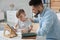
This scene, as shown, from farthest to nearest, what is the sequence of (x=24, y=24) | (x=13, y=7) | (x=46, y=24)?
(x=13, y=7) < (x=24, y=24) < (x=46, y=24)

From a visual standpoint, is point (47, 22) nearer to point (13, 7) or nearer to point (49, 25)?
point (49, 25)

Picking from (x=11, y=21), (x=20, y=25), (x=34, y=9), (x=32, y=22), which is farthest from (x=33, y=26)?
(x=34, y=9)

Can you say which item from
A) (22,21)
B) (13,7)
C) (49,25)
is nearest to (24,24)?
(22,21)

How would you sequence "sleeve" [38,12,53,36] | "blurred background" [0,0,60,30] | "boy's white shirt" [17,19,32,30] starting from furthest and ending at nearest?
"blurred background" [0,0,60,30] < "boy's white shirt" [17,19,32,30] < "sleeve" [38,12,53,36]

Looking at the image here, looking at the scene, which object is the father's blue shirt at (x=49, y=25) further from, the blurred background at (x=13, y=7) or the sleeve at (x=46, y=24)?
the blurred background at (x=13, y=7)

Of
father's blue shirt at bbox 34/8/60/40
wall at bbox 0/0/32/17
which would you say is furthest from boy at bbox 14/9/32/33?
father's blue shirt at bbox 34/8/60/40

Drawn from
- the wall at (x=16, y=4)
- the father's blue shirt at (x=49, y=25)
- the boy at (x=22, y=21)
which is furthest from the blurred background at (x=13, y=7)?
the father's blue shirt at (x=49, y=25)

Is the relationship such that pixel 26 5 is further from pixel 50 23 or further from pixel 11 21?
pixel 50 23

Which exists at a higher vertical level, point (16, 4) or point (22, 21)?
point (16, 4)

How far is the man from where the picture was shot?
1.60 meters

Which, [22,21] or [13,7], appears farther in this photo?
[13,7]

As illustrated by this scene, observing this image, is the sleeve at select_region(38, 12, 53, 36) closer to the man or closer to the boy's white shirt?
the man

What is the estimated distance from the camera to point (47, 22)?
62.6 inches

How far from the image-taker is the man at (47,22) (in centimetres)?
160
